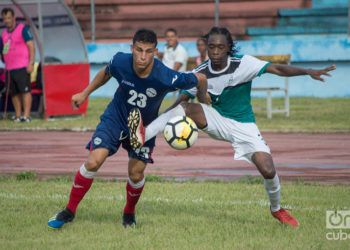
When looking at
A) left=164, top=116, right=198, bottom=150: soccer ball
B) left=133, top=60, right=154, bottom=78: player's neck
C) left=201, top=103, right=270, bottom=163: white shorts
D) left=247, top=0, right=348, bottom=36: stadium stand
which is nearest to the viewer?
left=164, top=116, right=198, bottom=150: soccer ball

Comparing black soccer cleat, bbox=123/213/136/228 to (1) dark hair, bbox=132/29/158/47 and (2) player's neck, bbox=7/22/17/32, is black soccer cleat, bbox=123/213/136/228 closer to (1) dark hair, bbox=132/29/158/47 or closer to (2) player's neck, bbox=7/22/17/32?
(1) dark hair, bbox=132/29/158/47

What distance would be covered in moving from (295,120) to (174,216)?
1089 centimetres

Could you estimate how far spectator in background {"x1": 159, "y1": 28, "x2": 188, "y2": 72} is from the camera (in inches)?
841

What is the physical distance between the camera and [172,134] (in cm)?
883

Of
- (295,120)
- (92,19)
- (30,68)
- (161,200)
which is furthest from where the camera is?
(92,19)

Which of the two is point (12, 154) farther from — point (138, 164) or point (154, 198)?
point (138, 164)

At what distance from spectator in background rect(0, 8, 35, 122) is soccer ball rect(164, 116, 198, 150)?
37.4 ft

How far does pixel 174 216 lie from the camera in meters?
9.44

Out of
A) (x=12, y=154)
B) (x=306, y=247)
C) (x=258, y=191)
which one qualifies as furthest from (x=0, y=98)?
(x=306, y=247)

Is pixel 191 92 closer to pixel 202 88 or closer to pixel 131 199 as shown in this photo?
pixel 202 88

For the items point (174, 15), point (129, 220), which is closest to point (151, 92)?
point (129, 220)

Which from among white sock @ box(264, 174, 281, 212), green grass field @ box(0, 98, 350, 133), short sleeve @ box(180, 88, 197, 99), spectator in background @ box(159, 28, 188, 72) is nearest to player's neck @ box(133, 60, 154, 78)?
short sleeve @ box(180, 88, 197, 99)

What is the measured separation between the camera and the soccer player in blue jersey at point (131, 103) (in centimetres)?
888

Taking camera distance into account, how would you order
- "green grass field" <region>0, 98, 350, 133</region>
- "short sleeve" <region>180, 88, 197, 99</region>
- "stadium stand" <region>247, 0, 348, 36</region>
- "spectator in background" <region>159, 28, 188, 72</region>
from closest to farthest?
"short sleeve" <region>180, 88, 197, 99</region> < "green grass field" <region>0, 98, 350, 133</region> < "spectator in background" <region>159, 28, 188, 72</region> < "stadium stand" <region>247, 0, 348, 36</region>
